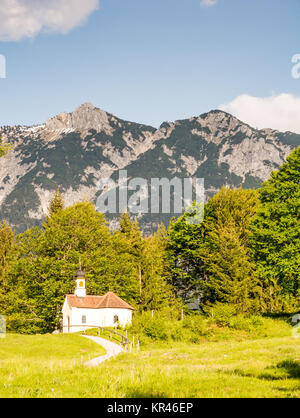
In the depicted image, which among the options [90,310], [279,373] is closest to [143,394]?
[279,373]

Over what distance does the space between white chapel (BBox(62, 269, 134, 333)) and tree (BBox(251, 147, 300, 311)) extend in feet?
85.9

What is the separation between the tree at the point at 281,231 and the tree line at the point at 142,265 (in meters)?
8.05

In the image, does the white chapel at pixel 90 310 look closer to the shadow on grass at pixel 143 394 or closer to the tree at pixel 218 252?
the tree at pixel 218 252

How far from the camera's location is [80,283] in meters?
58.0

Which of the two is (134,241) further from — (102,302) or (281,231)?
(281,231)

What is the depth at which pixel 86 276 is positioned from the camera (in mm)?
62000

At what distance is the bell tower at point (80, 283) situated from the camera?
57500mm

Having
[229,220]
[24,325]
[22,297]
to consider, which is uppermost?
[229,220]

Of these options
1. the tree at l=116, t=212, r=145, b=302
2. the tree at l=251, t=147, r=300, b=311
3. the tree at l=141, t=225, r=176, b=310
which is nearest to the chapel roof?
the tree at l=141, t=225, r=176, b=310

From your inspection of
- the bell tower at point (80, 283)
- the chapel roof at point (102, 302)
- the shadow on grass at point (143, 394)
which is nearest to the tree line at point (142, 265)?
the bell tower at point (80, 283)
